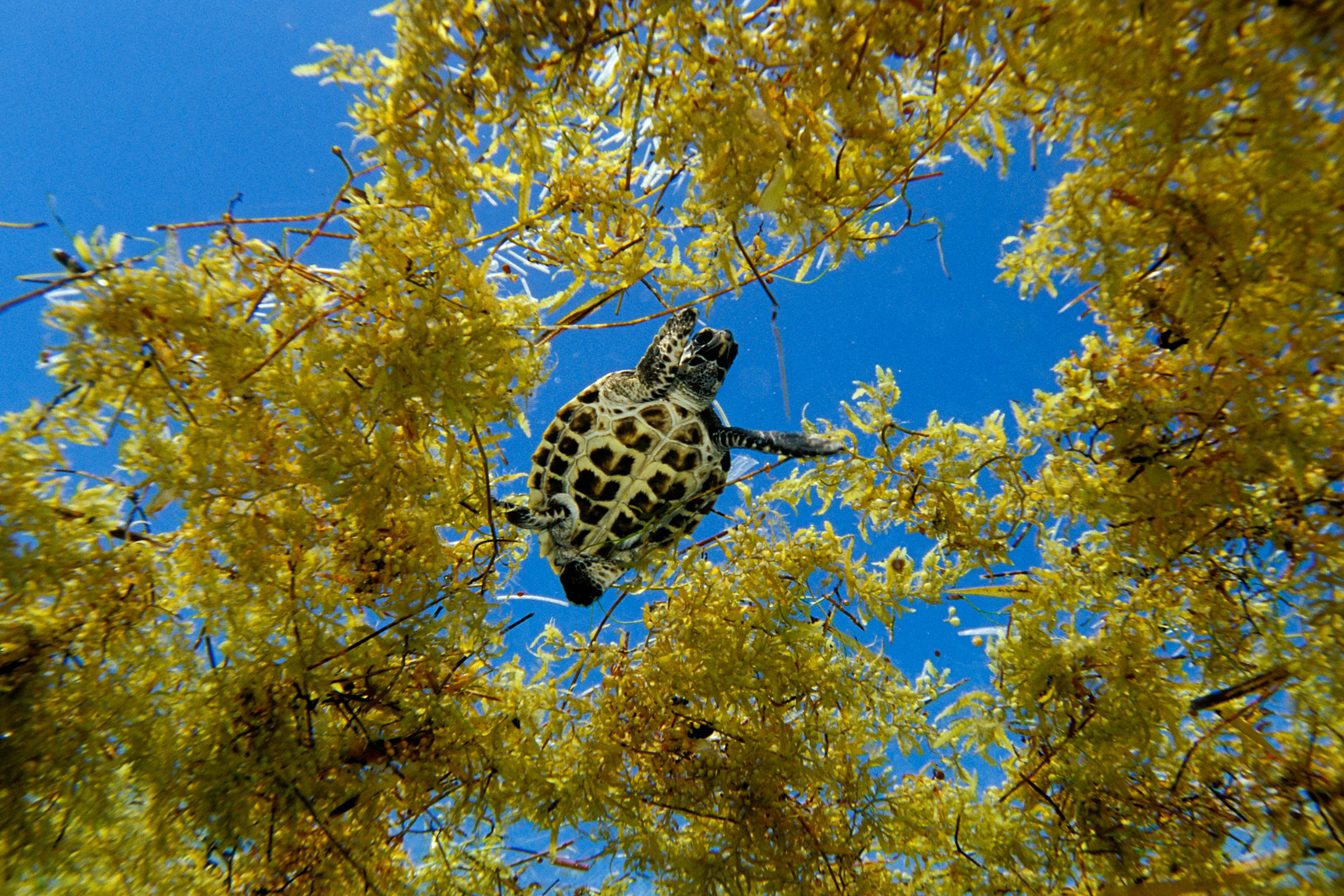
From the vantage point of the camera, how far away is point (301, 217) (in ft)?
5.23

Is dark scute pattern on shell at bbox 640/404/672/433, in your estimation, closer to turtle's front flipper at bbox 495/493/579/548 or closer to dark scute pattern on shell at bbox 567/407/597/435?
dark scute pattern on shell at bbox 567/407/597/435

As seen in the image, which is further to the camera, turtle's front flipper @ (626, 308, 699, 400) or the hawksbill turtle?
turtle's front flipper @ (626, 308, 699, 400)

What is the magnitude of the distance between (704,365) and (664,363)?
0.23 m

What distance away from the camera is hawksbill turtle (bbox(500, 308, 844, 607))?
8.98ft

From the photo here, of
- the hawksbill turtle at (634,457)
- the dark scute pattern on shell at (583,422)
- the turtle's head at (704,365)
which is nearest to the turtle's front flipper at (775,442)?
the hawksbill turtle at (634,457)

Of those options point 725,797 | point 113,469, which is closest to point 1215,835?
point 725,797

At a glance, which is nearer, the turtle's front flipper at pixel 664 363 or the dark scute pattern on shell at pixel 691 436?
the dark scute pattern on shell at pixel 691 436

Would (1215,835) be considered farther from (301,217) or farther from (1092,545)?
(301,217)

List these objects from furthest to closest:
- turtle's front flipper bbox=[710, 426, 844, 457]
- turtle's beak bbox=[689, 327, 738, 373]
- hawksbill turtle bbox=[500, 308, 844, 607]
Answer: turtle's beak bbox=[689, 327, 738, 373] < hawksbill turtle bbox=[500, 308, 844, 607] < turtle's front flipper bbox=[710, 426, 844, 457]

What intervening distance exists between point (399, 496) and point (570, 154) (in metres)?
1.47

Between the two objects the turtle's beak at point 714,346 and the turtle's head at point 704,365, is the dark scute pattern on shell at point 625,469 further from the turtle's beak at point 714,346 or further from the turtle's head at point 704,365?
the turtle's beak at point 714,346

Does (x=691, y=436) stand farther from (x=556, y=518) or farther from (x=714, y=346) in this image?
(x=556, y=518)

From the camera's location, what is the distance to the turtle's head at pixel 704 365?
9.44 ft

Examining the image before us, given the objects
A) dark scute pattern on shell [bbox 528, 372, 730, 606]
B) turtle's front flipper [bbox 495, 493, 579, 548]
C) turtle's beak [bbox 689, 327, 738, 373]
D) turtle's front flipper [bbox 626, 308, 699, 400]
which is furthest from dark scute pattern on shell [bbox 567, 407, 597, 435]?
turtle's beak [bbox 689, 327, 738, 373]
